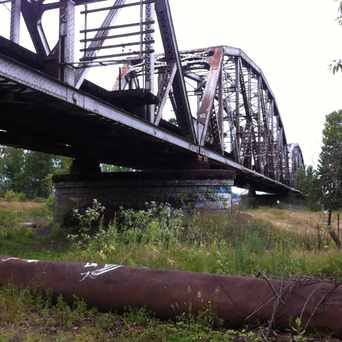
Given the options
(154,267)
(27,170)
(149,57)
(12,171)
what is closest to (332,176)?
(154,267)

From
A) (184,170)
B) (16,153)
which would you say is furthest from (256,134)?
(16,153)

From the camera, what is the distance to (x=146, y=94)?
1675cm

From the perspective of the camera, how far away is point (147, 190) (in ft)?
77.4

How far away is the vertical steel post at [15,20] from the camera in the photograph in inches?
475

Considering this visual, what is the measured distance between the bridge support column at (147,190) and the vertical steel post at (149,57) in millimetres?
5110

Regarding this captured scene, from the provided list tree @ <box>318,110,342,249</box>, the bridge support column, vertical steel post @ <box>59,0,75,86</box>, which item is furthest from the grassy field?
the bridge support column

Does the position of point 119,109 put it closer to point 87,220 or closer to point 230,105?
point 87,220

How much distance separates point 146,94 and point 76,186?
942 cm

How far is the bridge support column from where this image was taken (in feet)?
74.4

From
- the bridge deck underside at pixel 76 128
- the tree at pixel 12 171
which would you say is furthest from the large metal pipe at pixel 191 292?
the tree at pixel 12 171

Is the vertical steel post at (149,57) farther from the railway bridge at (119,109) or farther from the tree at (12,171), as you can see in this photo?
the tree at (12,171)

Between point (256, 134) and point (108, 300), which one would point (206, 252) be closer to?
point (108, 300)

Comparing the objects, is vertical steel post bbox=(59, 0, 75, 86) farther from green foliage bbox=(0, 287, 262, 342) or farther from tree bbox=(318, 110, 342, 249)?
green foliage bbox=(0, 287, 262, 342)

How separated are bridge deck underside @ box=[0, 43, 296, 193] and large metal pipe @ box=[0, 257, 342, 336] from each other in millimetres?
4983
